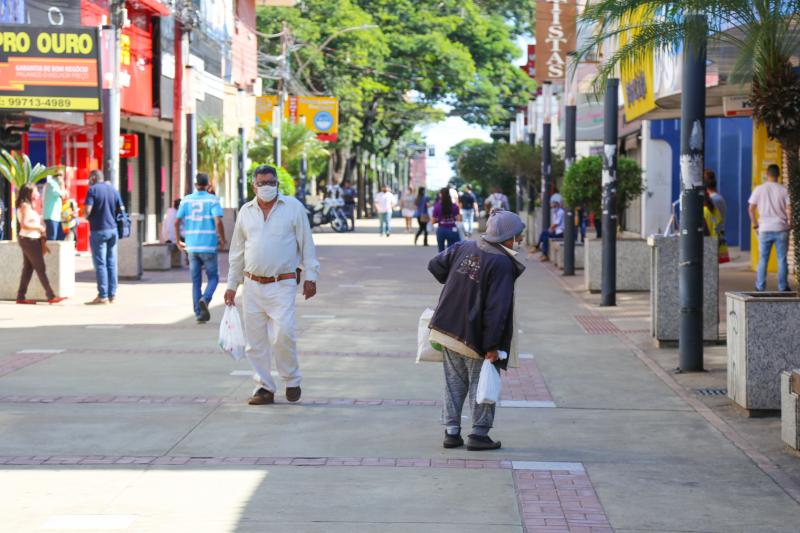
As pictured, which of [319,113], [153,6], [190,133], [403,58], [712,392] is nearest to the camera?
[712,392]

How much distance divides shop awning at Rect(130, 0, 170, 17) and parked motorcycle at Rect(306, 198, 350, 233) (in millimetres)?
13756

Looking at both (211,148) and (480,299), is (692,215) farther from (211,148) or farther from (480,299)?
(211,148)

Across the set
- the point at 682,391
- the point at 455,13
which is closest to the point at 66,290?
the point at 682,391

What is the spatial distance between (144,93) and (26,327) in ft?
63.9

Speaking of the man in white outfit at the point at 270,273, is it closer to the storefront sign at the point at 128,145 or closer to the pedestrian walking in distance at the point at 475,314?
the pedestrian walking in distance at the point at 475,314

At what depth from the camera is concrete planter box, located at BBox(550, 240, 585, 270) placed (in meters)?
26.1

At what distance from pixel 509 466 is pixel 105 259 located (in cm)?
1123

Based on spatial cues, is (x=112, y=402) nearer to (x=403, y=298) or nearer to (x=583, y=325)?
(x=583, y=325)

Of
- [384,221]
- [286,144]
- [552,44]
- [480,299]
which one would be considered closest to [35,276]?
[480,299]

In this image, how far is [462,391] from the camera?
859 centimetres

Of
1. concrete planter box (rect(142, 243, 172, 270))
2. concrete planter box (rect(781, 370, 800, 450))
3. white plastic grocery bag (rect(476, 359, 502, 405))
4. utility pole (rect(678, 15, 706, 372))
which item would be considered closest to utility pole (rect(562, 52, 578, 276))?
concrete planter box (rect(142, 243, 172, 270))

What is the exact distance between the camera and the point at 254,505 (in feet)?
22.5

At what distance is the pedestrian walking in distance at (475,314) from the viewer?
8.30 metres

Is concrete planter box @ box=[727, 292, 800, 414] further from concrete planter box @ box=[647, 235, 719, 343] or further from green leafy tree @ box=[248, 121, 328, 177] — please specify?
green leafy tree @ box=[248, 121, 328, 177]
